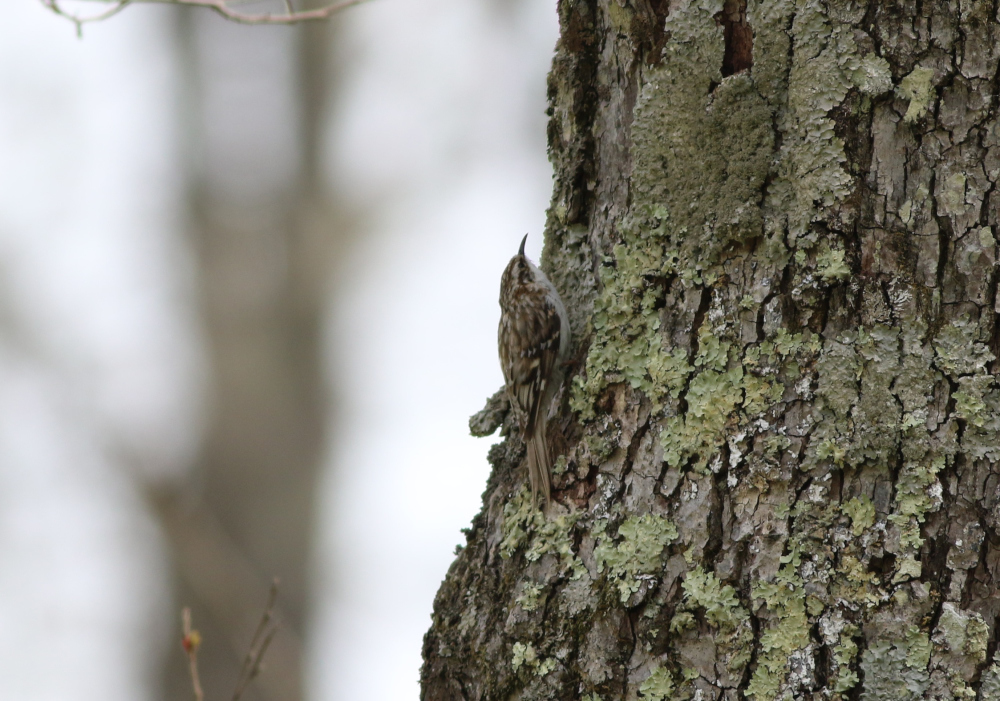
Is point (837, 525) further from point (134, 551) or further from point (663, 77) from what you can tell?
point (134, 551)

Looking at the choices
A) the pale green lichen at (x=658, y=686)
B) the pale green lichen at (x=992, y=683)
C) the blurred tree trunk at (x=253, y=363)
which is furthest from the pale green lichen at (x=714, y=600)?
the blurred tree trunk at (x=253, y=363)

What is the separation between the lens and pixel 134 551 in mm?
4402

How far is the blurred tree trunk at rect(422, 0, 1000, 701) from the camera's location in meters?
1.48

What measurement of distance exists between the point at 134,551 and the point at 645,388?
3428mm

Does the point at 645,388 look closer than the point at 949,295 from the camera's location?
No

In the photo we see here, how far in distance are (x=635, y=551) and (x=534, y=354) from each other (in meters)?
0.85

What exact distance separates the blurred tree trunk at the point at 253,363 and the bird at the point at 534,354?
1.82 m

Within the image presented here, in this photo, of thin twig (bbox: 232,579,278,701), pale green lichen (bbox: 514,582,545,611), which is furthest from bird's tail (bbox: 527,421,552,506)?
thin twig (bbox: 232,579,278,701)

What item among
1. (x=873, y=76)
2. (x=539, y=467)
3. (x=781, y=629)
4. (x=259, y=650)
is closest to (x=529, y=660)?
(x=539, y=467)

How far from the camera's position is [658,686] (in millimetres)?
1617

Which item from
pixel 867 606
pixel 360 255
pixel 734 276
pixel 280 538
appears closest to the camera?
pixel 867 606

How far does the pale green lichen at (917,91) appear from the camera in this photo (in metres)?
1.55

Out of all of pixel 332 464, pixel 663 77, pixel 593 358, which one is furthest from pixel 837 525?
pixel 332 464

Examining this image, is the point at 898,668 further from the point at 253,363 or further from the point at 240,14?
the point at 253,363
